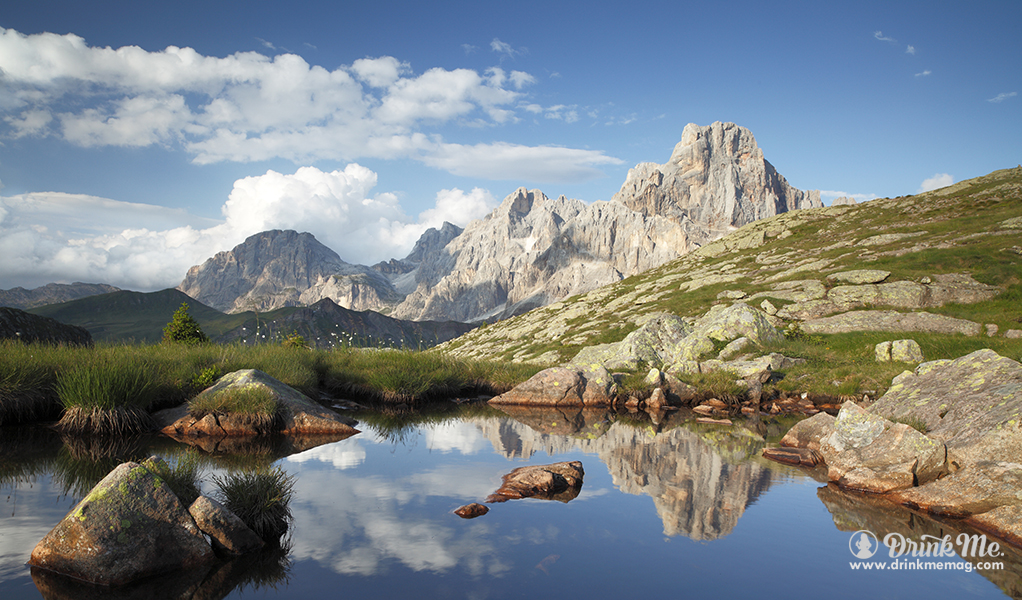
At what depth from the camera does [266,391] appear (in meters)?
14.7

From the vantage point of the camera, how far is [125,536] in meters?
6.28

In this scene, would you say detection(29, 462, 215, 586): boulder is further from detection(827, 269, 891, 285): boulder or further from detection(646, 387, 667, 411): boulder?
detection(827, 269, 891, 285): boulder

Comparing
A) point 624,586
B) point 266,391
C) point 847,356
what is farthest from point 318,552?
point 847,356

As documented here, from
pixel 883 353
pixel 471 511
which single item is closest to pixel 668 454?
pixel 471 511

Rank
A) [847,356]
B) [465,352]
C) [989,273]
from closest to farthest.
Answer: [847,356]
[989,273]
[465,352]

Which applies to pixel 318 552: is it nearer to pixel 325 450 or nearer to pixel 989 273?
pixel 325 450

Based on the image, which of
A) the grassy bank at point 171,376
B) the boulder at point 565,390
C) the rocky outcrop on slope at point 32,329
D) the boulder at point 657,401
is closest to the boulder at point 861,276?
the boulder at point 657,401

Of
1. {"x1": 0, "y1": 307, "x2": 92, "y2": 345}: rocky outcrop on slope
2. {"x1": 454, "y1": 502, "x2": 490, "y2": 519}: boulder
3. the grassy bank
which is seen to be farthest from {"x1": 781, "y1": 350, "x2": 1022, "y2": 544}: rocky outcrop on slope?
{"x1": 0, "y1": 307, "x2": 92, "y2": 345}: rocky outcrop on slope

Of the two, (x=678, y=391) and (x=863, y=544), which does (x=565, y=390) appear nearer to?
(x=678, y=391)

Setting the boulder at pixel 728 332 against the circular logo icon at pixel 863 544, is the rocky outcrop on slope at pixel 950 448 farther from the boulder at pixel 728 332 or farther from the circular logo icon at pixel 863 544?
the boulder at pixel 728 332

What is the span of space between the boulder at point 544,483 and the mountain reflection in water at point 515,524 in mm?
256

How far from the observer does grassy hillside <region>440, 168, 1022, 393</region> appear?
2950 centimetres

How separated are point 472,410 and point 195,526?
13971 millimetres

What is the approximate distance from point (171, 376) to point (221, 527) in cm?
1154
